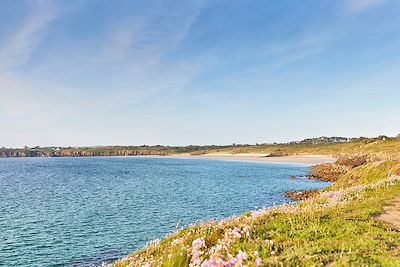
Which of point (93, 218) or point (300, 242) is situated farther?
point (93, 218)

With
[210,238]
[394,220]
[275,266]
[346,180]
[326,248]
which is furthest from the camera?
[346,180]

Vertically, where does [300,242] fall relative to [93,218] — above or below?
above

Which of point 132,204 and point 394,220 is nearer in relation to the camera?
point 394,220

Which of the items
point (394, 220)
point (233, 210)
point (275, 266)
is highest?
point (275, 266)

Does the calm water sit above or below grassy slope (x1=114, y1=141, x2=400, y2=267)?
below

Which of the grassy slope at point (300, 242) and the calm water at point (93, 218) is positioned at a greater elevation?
the grassy slope at point (300, 242)

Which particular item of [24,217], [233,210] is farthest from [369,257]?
[24,217]

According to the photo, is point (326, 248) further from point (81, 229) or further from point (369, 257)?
point (81, 229)

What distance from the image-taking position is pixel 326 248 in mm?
8656

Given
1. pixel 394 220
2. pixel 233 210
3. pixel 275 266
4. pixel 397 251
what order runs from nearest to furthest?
pixel 275 266
pixel 397 251
pixel 394 220
pixel 233 210

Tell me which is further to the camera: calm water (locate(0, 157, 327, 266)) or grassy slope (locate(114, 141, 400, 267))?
calm water (locate(0, 157, 327, 266))

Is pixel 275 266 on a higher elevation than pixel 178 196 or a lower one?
higher

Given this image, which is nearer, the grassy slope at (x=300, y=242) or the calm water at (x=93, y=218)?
the grassy slope at (x=300, y=242)

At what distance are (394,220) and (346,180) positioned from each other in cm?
3679
